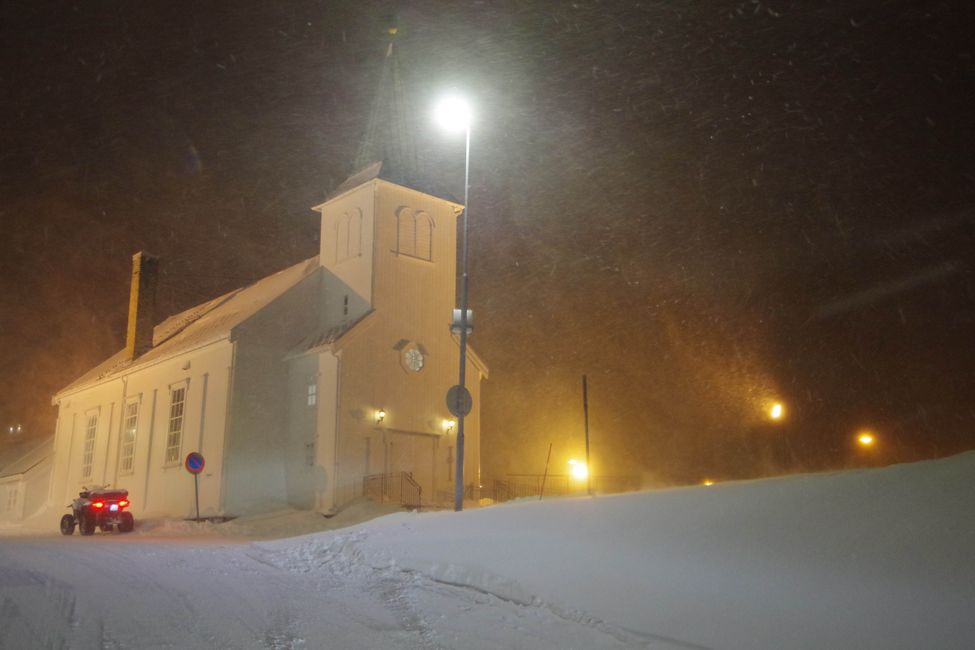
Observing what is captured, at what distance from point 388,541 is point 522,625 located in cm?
528

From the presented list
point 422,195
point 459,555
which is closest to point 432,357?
point 422,195

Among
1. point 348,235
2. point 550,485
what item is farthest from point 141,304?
point 550,485

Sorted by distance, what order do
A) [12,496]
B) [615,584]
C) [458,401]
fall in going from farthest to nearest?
1. [12,496]
2. [458,401]
3. [615,584]

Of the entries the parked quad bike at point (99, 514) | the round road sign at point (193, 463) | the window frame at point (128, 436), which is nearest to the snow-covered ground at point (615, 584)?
the round road sign at point (193, 463)

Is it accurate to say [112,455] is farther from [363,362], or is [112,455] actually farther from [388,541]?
[388,541]

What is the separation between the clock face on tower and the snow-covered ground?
1785cm

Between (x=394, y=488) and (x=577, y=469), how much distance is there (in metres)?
18.7

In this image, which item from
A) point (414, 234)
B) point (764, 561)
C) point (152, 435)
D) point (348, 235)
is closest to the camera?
point (764, 561)

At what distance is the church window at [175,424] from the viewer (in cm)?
3258

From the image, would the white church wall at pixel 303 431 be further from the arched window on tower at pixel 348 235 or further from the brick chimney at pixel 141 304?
the brick chimney at pixel 141 304

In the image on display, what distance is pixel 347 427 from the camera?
28.5 m

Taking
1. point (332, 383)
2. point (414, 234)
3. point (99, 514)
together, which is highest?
point (414, 234)

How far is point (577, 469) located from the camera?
46.0 m

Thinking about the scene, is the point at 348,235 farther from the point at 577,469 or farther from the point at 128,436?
the point at 577,469
